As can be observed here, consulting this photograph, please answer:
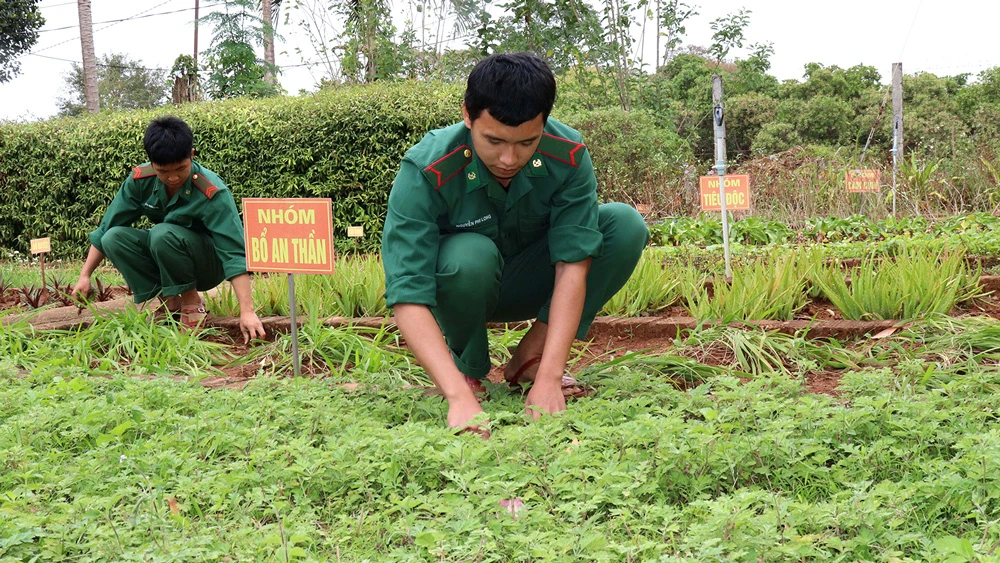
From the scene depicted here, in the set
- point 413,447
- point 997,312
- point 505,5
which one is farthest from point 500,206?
point 505,5

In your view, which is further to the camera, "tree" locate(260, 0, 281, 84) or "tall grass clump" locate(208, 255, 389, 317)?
"tree" locate(260, 0, 281, 84)

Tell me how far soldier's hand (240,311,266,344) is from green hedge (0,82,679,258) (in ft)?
8.47

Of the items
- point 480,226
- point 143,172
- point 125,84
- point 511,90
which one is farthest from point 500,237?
point 125,84

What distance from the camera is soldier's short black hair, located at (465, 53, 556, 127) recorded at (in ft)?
7.07

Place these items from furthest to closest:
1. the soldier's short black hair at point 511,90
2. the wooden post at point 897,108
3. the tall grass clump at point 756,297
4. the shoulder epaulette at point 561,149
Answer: the wooden post at point 897,108, the tall grass clump at point 756,297, the shoulder epaulette at point 561,149, the soldier's short black hair at point 511,90

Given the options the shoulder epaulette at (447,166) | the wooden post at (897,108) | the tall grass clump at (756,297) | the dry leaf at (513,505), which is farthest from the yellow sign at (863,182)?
the dry leaf at (513,505)

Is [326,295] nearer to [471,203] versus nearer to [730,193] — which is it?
[471,203]

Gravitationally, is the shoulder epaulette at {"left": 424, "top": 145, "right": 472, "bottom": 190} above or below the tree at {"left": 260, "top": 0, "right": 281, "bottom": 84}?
below

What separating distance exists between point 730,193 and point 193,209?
295 cm

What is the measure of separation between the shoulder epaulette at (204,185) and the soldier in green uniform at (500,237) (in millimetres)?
1832

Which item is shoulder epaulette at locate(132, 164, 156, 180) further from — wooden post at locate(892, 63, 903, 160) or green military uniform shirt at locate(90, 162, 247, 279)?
wooden post at locate(892, 63, 903, 160)

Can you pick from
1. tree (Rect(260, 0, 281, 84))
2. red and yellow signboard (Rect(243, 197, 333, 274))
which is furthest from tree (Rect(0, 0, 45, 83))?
red and yellow signboard (Rect(243, 197, 333, 274))

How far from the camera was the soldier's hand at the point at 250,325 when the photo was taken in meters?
3.90

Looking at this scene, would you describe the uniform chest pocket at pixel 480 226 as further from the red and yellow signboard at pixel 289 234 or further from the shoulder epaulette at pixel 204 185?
the shoulder epaulette at pixel 204 185
